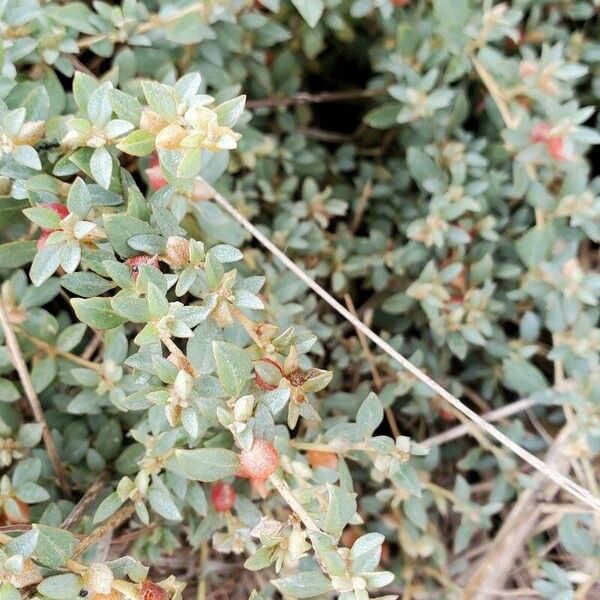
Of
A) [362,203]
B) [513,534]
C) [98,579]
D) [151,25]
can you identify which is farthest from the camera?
[362,203]

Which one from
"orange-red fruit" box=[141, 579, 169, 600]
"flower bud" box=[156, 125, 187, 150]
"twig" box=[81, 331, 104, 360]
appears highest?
"flower bud" box=[156, 125, 187, 150]

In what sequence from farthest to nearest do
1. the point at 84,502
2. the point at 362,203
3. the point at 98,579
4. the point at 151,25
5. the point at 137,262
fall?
the point at 362,203 < the point at 151,25 < the point at 84,502 < the point at 137,262 < the point at 98,579

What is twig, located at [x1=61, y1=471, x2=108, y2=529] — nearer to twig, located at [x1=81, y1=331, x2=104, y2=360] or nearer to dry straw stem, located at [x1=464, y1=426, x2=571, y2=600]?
twig, located at [x1=81, y1=331, x2=104, y2=360]

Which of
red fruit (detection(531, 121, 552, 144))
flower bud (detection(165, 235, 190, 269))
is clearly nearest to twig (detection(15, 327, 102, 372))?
flower bud (detection(165, 235, 190, 269))

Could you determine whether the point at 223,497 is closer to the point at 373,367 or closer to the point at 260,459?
the point at 260,459

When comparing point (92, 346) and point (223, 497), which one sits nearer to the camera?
point (223, 497)

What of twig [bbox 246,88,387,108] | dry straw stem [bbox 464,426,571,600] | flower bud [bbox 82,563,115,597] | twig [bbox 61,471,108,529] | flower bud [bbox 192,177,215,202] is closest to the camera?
flower bud [bbox 82,563,115,597]

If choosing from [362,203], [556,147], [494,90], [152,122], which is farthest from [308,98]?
[152,122]
